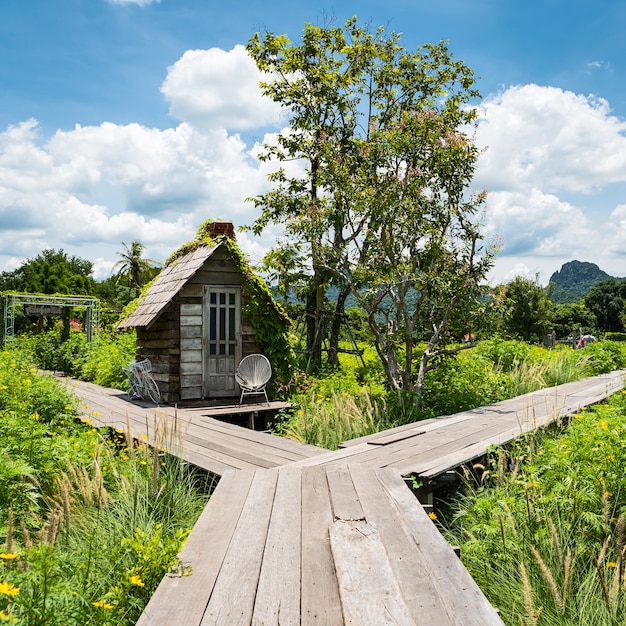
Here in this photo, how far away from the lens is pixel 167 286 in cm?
1155

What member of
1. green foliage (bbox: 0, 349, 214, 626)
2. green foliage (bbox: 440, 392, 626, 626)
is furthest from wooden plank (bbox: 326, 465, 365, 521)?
green foliage (bbox: 0, 349, 214, 626)

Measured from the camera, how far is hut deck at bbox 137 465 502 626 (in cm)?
260

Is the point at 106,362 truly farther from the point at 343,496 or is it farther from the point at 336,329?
the point at 343,496

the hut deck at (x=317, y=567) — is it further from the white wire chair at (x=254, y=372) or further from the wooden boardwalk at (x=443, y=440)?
the white wire chair at (x=254, y=372)

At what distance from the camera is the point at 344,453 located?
5.83 metres

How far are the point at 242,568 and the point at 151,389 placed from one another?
8.43m

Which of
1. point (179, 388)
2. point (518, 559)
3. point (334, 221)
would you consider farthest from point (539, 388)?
point (518, 559)

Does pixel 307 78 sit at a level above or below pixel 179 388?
above

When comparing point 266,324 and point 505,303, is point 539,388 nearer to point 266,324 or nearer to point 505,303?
point 505,303

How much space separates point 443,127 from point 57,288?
116 feet

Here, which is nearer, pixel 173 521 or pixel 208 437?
pixel 173 521

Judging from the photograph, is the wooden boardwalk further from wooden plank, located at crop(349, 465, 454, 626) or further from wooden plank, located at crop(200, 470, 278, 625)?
wooden plank, located at crop(200, 470, 278, 625)

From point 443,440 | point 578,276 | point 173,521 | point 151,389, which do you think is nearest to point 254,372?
point 151,389

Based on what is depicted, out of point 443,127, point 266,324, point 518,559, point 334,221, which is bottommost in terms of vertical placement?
point 518,559
